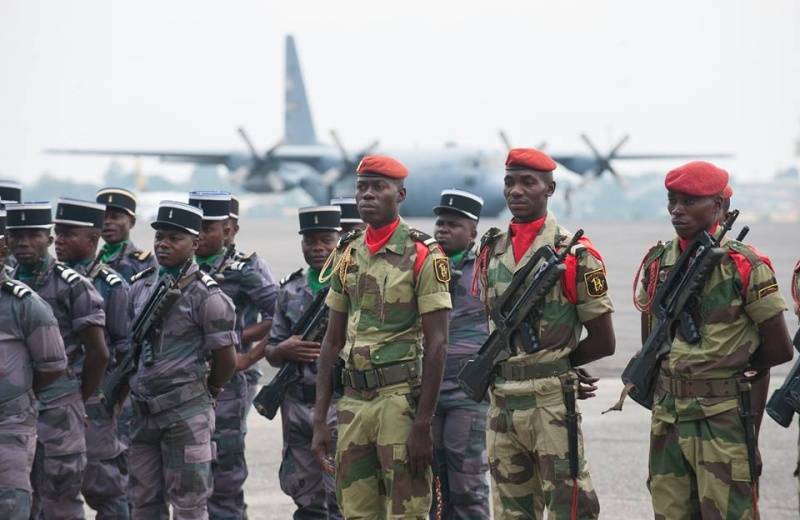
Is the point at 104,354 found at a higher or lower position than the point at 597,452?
higher

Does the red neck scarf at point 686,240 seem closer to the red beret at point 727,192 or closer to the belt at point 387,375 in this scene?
the red beret at point 727,192

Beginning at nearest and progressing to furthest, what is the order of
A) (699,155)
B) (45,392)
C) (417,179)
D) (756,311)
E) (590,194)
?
(756,311)
(45,392)
(417,179)
(699,155)
(590,194)

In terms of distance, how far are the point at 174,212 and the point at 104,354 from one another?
0.80m

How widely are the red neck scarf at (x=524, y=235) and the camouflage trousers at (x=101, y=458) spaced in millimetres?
2696

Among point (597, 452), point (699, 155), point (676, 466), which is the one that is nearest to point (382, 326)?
point (676, 466)

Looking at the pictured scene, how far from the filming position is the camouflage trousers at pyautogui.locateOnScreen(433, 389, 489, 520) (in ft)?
24.5

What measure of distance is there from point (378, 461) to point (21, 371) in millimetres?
1638

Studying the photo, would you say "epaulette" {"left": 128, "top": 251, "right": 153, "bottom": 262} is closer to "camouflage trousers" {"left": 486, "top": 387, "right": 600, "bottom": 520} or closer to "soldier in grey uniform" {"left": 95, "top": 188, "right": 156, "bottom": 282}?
"soldier in grey uniform" {"left": 95, "top": 188, "right": 156, "bottom": 282}

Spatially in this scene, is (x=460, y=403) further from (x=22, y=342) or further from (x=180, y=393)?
(x=22, y=342)

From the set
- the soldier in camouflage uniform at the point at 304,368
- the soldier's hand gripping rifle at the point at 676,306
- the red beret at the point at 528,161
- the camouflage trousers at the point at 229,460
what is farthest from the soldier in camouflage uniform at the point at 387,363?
the camouflage trousers at the point at 229,460

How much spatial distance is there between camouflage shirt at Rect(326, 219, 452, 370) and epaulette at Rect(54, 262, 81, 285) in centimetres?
168

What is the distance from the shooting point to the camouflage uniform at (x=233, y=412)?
788 centimetres

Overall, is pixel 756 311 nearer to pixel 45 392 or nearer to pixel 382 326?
pixel 382 326

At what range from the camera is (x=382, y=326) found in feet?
19.3
